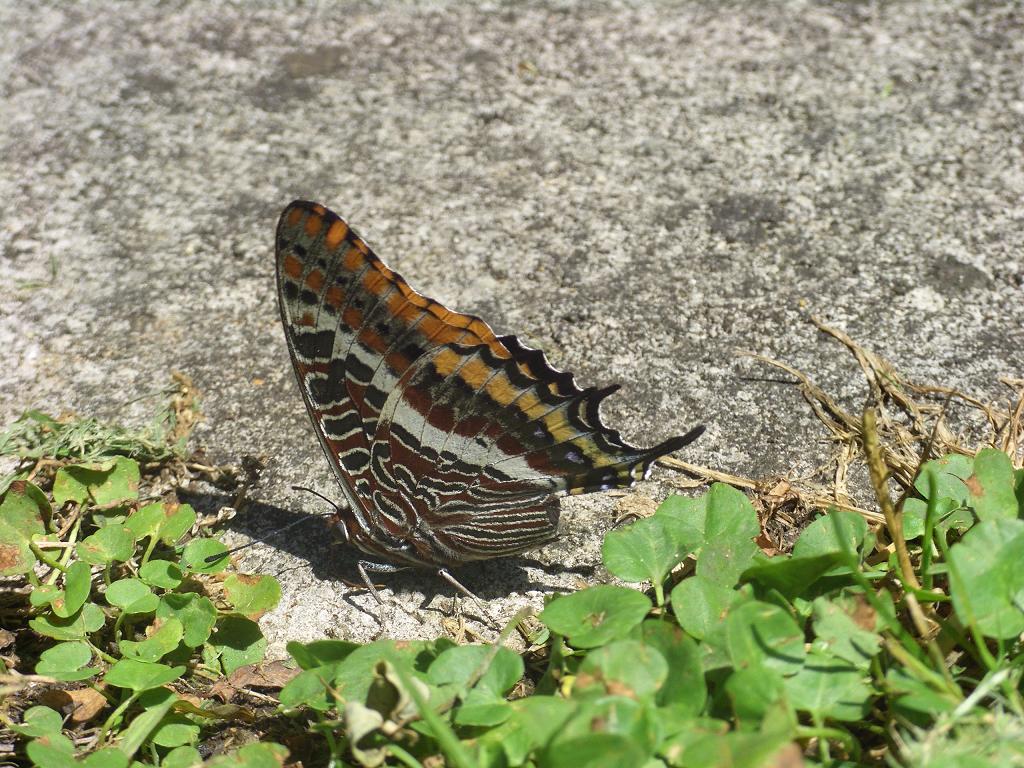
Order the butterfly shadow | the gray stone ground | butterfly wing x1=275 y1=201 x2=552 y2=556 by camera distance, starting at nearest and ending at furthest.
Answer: butterfly wing x1=275 y1=201 x2=552 y2=556, the butterfly shadow, the gray stone ground

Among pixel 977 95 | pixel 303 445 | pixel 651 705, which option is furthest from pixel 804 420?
pixel 977 95

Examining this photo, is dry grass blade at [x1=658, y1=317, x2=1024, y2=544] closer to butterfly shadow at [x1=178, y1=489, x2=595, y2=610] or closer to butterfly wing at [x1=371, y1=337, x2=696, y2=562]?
butterfly wing at [x1=371, y1=337, x2=696, y2=562]

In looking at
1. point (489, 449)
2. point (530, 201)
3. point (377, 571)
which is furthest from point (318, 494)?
point (530, 201)

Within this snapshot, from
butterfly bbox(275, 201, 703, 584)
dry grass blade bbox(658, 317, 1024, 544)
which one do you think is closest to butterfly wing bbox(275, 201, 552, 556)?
butterfly bbox(275, 201, 703, 584)

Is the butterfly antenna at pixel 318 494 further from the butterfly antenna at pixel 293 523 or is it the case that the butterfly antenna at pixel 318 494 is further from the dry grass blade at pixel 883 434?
the dry grass blade at pixel 883 434

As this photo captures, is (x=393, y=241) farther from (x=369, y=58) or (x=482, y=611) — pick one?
(x=482, y=611)

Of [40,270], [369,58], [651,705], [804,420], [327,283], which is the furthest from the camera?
[369,58]
